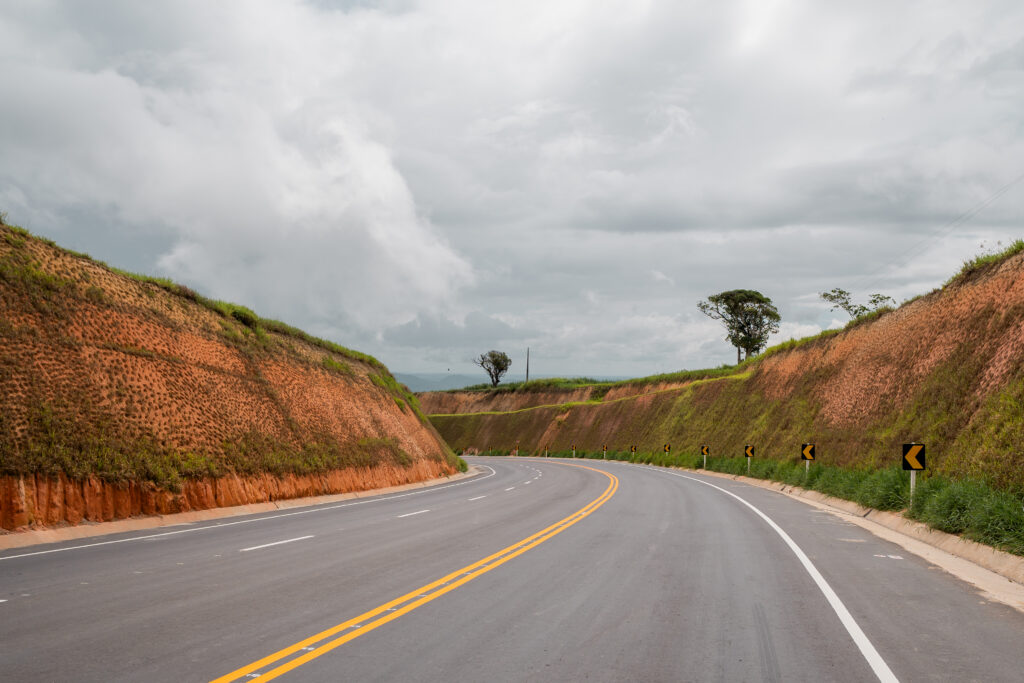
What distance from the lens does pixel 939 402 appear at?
21281mm

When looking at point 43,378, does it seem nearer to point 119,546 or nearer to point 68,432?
point 68,432

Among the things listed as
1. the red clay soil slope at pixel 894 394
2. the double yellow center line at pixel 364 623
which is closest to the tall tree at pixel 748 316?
the red clay soil slope at pixel 894 394

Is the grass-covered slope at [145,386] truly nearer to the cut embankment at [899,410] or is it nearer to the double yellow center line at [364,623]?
the double yellow center line at [364,623]

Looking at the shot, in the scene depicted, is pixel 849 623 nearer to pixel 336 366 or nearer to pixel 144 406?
pixel 144 406

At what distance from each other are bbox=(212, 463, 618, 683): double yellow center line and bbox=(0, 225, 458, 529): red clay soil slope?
9.34 meters

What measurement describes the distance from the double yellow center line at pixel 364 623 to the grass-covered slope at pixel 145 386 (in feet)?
32.2

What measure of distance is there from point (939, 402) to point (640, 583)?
1644 centimetres

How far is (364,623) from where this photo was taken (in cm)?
695

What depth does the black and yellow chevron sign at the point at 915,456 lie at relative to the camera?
16594 mm

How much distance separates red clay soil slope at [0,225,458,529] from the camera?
49.4 ft

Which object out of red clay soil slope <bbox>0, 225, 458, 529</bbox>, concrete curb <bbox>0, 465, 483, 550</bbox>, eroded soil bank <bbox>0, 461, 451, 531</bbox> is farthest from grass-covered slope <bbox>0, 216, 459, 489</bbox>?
concrete curb <bbox>0, 465, 483, 550</bbox>

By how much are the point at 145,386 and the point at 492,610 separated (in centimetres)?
1576

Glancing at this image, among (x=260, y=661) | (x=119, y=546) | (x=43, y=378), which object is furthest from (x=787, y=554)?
(x=43, y=378)

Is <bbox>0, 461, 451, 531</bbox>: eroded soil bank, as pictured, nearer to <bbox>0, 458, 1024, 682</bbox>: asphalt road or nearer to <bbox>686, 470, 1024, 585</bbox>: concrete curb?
<bbox>0, 458, 1024, 682</bbox>: asphalt road
